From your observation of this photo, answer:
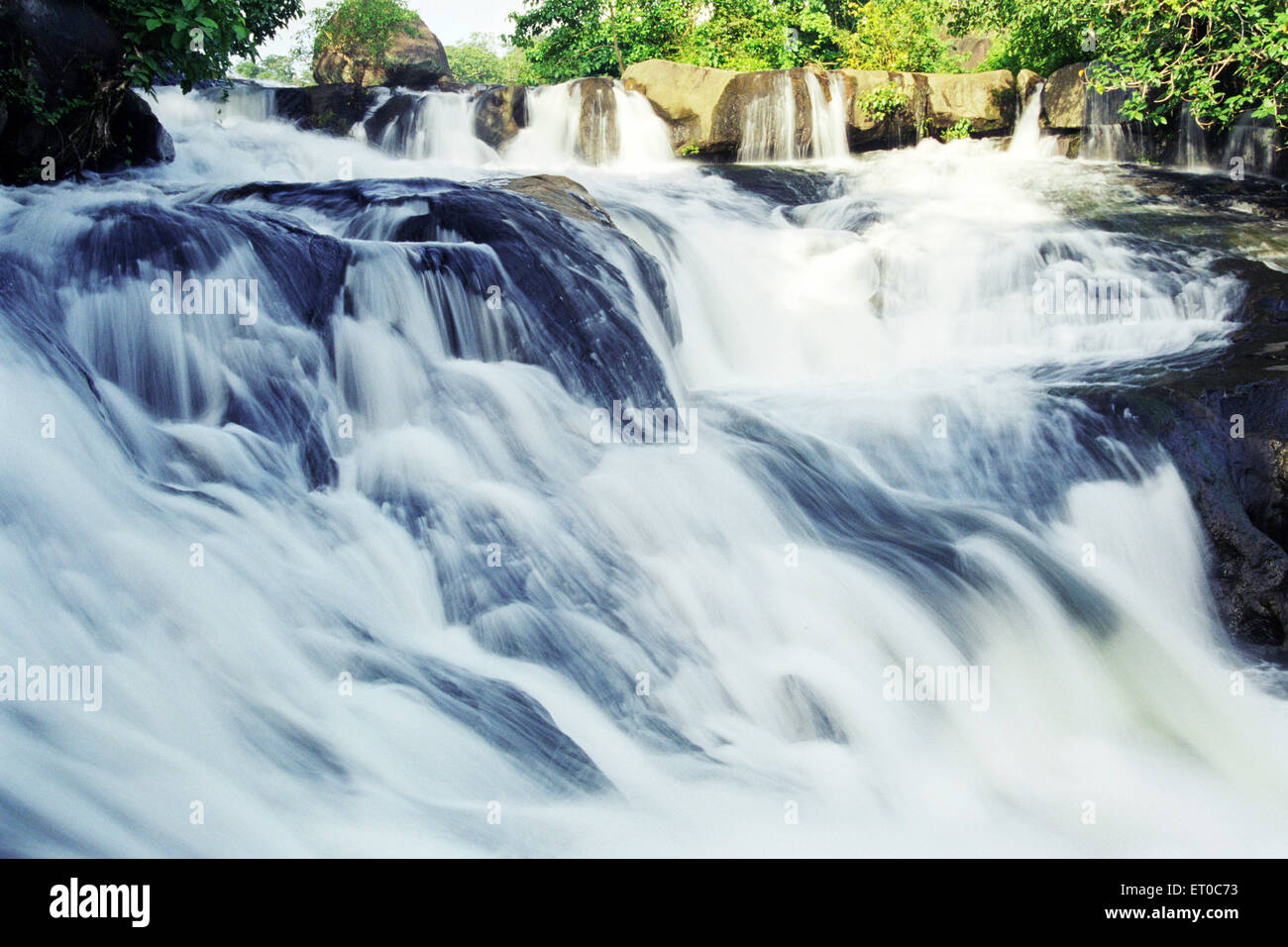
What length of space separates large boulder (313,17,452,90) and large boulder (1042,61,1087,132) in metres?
10.1

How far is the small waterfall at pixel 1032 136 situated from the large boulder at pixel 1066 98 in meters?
0.11

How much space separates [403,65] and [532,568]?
1821 cm

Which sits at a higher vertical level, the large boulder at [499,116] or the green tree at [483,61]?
the green tree at [483,61]

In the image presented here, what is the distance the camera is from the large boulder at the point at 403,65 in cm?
1900

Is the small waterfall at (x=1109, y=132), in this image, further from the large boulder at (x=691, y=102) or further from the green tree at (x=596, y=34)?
the green tree at (x=596, y=34)

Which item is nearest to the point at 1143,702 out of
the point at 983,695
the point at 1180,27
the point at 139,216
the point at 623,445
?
the point at 983,695

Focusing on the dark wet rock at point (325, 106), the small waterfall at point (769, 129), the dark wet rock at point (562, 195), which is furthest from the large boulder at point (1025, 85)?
the dark wet rock at point (325, 106)

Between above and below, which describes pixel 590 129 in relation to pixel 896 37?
below

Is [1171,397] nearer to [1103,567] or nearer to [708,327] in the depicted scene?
[1103,567]

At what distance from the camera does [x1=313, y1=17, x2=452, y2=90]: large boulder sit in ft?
62.3

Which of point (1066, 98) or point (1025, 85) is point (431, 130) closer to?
point (1025, 85)

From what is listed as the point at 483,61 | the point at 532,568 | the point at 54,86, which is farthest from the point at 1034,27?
the point at 483,61

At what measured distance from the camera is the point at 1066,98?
13453mm

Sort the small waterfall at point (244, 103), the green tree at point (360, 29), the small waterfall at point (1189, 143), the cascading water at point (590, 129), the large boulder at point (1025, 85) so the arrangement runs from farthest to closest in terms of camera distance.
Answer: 1. the green tree at point (360, 29)
2. the cascading water at point (590, 129)
3. the small waterfall at point (244, 103)
4. the large boulder at point (1025, 85)
5. the small waterfall at point (1189, 143)
